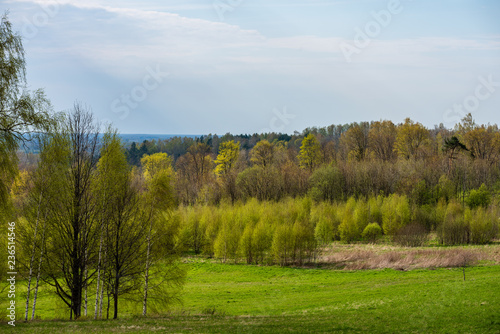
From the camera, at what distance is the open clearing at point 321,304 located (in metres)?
17.8

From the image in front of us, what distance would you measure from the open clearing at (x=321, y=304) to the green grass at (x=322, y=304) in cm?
4

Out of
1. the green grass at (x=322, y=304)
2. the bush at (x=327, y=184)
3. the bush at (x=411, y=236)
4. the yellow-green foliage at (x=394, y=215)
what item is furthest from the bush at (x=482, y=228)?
the bush at (x=327, y=184)

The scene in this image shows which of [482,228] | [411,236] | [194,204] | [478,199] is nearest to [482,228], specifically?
[482,228]

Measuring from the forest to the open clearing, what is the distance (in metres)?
3.15

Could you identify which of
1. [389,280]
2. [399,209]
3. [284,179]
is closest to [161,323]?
[389,280]

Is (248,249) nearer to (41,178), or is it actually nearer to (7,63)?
(41,178)

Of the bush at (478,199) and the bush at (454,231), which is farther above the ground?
the bush at (478,199)

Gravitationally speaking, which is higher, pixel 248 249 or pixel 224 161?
pixel 224 161

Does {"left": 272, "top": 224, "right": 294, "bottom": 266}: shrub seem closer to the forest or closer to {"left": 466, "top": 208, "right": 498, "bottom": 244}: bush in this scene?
the forest

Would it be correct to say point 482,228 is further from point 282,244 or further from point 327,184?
point 282,244

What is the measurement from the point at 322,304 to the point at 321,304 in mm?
69

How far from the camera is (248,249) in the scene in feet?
183

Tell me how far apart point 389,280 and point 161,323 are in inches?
1000

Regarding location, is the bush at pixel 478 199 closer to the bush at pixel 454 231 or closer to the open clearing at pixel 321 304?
the bush at pixel 454 231
